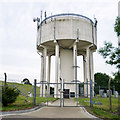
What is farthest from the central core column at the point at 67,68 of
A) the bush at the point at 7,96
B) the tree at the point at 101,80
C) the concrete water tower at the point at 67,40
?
the tree at the point at 101,80

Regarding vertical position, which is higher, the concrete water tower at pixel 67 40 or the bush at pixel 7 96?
the concrete water tower at pixel 67 40

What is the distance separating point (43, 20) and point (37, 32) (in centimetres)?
239

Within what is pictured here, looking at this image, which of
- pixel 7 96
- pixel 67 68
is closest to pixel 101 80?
pixel 67 68

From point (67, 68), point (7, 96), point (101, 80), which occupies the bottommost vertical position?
point (7, 96)

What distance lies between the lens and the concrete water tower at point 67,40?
23766 millimetres

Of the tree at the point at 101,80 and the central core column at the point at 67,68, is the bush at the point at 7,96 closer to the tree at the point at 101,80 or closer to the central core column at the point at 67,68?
the central core column at the point at 67,68

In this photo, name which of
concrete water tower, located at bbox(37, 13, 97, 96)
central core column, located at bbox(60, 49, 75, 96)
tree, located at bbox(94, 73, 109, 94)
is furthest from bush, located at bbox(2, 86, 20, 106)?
tree, located at bbox(94, 73, 109, 94)

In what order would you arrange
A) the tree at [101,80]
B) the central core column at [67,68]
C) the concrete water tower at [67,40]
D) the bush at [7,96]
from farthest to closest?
the tree at [101,80] → the central core column at [67,68] → the concrete water tower at [67,40] → the bush at [7,96]

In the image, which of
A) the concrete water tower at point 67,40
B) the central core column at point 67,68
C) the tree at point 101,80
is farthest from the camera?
the tree at point 101,80

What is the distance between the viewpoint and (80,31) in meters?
24.1

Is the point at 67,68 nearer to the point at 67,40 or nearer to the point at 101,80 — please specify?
the point at 67,40

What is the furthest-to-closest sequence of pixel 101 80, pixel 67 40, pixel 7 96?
pixel 101 80, pixel 67 40, pixel 7 96

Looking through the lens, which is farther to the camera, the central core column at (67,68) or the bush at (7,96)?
the central core column at (67,68)

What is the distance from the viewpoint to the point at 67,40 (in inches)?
944
